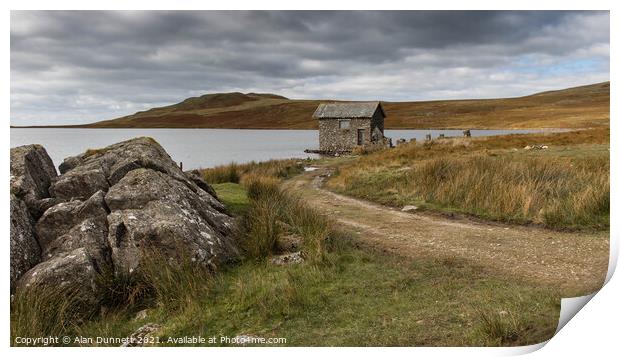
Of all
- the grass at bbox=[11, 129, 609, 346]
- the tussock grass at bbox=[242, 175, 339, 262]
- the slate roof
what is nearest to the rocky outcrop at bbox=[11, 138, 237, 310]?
the grass at bbox=[11, 129, 609, 346]

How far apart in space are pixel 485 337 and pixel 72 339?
4.67m

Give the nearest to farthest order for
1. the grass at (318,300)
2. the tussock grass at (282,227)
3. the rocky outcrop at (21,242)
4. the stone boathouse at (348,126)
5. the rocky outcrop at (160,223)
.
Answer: the grass at (318,300)
the rocky outcrop at (21,242)
the rocky outcrop at (160,223)
the tussock grass at (282,227)
the stone boathouse at (348,126)

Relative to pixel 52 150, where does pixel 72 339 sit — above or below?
below

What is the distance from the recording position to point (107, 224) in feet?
21.8

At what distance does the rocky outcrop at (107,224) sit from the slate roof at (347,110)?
33260mm

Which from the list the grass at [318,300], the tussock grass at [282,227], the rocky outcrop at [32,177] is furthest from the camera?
the tussock grass at [282,227]

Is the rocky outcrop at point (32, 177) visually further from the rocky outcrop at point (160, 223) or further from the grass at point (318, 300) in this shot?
the grass at point (318, 300)

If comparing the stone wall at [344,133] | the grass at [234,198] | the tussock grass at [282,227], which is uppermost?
the stone wall at [344,133]

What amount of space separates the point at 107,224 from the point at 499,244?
6.58 meters

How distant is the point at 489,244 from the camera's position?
777 centimetres

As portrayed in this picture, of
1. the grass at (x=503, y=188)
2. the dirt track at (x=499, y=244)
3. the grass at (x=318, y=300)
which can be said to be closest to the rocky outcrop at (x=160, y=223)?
the grass at (x=318, y=300)

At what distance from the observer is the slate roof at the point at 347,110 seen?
4000cm
